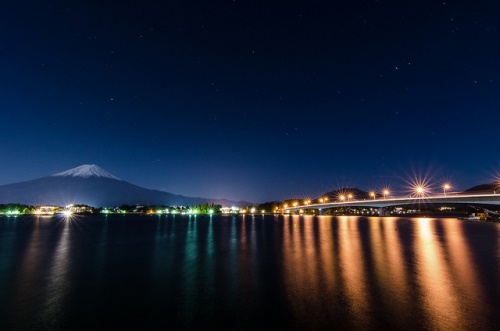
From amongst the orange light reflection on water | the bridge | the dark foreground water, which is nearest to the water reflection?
the dark foreground water

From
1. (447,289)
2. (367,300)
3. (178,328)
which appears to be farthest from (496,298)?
(178,328)

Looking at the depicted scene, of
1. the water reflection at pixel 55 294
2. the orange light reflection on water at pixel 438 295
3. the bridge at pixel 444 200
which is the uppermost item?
the bridge at pixel 444 200

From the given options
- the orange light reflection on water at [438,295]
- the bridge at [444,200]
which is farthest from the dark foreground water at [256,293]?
the bridge at [444,200]

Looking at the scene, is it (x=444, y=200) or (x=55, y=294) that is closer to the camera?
(x=55, y=294)

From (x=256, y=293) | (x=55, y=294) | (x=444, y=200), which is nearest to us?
(x=256, y=293)

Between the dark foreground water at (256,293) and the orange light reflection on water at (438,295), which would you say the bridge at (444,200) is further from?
the orange light reflection on water at (438,295)

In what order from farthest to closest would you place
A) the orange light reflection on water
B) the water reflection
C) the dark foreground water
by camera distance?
1. the water reflection
2. the dark foreground water
3. the orange light reflection on water

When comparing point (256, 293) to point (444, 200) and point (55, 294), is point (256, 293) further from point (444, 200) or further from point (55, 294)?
point (444, 200)

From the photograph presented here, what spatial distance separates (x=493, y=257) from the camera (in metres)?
28.5

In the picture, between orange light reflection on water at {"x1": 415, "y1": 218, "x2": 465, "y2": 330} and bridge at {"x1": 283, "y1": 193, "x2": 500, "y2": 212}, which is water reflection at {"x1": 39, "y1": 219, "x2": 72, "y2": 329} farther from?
bridge at {"x1": 283, "y1": 193, "x2": 500, "y2": 212}

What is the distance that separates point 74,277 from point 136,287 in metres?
6.72

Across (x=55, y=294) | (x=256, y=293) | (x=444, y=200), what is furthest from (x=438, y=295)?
(x=444, y=200)

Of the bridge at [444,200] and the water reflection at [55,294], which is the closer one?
the water reflection at [55,294]

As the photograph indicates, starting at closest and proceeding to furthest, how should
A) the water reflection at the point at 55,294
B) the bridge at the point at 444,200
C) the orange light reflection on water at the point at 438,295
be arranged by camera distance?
1. the orange light reflection on water at the point at 438,295
2. the water reflection at the point at 55,294
3. the bridge at the point at 444,200
